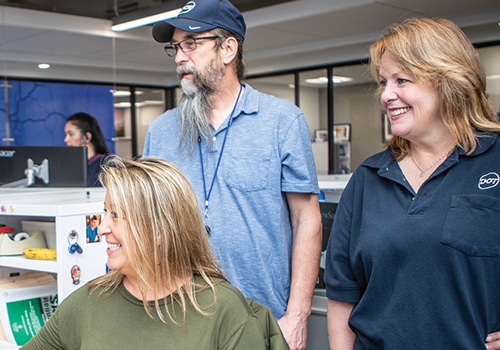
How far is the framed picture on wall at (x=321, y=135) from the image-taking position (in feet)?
28.3

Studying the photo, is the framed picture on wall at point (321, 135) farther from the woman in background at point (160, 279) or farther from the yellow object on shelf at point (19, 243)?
the woman in background at point (160, 279)

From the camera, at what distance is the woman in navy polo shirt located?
1.24 m

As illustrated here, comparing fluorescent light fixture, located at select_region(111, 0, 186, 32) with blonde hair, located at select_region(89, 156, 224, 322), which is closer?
blonde hair, located at select_region(89, 156, 224, 322)

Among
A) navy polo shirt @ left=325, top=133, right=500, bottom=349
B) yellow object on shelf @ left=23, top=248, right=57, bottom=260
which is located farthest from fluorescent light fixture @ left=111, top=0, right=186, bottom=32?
navy polo shirt @ left=325, top=133, right=500, bottom=349

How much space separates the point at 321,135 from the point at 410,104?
7378mm

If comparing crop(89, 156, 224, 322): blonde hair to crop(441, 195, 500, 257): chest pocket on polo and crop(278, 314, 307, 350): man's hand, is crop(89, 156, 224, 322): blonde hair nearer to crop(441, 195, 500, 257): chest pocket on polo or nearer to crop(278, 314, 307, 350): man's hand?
crop(278, 314, 307, 350): man's hand

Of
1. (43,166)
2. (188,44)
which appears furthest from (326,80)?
(188,44)

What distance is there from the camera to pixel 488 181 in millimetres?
1281

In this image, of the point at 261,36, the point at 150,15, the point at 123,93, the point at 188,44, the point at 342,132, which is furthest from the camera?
the point at 123,93

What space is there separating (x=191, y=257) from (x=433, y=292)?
1.77 feet

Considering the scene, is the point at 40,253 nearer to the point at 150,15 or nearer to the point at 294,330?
the point at 294,330

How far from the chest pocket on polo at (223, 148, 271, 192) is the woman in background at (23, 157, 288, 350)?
0.29m

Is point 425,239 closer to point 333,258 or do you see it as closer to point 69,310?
point 333,258

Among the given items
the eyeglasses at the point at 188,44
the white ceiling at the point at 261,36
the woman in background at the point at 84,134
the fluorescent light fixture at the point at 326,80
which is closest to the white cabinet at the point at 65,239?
the eyeglasses at the point at 188,44
